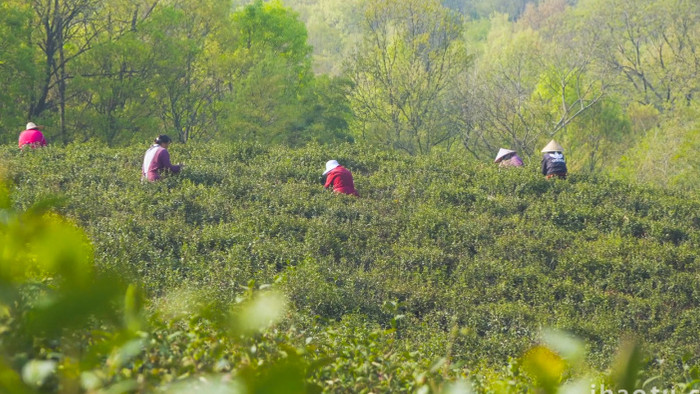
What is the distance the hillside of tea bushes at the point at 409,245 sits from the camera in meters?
8.95

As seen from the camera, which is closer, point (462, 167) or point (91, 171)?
point (91, 171)

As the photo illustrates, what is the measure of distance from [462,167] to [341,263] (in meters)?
6.76

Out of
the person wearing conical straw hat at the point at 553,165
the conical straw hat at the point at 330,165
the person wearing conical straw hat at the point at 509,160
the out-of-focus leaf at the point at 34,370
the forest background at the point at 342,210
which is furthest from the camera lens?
the person wearing conical straw hat at the point at 509,160

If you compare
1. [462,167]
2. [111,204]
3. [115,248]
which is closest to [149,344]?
[115,248]

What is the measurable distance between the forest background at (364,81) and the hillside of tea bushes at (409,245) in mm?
10517

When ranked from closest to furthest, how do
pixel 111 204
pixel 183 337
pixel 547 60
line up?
1. pixel 183 337
2. pixel 111 204
3. pixel 547 60

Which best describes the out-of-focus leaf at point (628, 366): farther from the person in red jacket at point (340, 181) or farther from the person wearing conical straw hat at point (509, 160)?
the person wearing conical straw hat at point (509, 160)

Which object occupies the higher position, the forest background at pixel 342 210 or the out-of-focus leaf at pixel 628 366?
the forest background at pixel 342 210

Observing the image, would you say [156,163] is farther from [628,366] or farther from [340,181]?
[628,366]

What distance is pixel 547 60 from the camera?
42.4m

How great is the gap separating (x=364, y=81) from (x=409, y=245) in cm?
2160

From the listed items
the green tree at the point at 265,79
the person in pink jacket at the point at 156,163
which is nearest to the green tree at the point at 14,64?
the green tree at the point at 265,79

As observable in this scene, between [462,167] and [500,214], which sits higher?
[462,167]

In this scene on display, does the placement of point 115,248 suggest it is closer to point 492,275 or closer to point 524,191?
point 492,275
